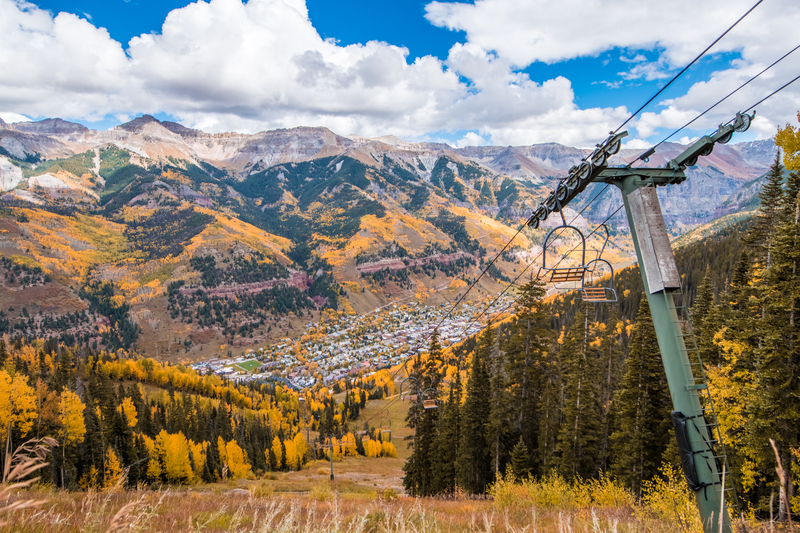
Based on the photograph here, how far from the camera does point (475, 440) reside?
109ft

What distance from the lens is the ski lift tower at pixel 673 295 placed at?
24.2 ft

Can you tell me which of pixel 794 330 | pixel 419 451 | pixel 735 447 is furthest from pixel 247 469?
pixel 794 330

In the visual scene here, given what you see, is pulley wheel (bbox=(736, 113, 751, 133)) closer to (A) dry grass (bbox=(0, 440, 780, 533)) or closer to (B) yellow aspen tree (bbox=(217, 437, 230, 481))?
(A) dry grass (bbox=(0, 440, 780, 533))

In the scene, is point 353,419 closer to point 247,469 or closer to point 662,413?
point 247,469

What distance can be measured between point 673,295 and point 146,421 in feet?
228

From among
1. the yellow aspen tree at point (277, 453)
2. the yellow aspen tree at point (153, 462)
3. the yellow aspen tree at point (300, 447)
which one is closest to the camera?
the yellow aspen tree at point (153, 462)

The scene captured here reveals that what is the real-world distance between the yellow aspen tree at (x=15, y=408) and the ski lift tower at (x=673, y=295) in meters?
43.5

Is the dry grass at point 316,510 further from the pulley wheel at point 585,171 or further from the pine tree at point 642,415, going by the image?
the pulley wheel at point 585,171

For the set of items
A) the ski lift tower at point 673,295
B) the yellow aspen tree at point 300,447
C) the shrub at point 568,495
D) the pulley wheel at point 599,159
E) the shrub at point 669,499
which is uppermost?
the pulley wheel at point 599,159

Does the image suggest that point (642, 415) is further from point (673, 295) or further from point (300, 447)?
point (300, 447)

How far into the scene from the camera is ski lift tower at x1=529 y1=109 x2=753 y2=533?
7375mm

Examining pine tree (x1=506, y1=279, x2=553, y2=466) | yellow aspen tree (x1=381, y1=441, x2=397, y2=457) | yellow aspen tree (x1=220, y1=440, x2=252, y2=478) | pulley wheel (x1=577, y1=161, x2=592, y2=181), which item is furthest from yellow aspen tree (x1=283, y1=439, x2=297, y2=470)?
pulley wheel (x1=577, y1=161, x2=592, y2=181)

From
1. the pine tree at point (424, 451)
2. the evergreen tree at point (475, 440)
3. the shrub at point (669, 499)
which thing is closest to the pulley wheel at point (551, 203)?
the shrub at point (669, 499)

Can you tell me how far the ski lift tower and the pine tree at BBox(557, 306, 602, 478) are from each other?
66.1 ft
